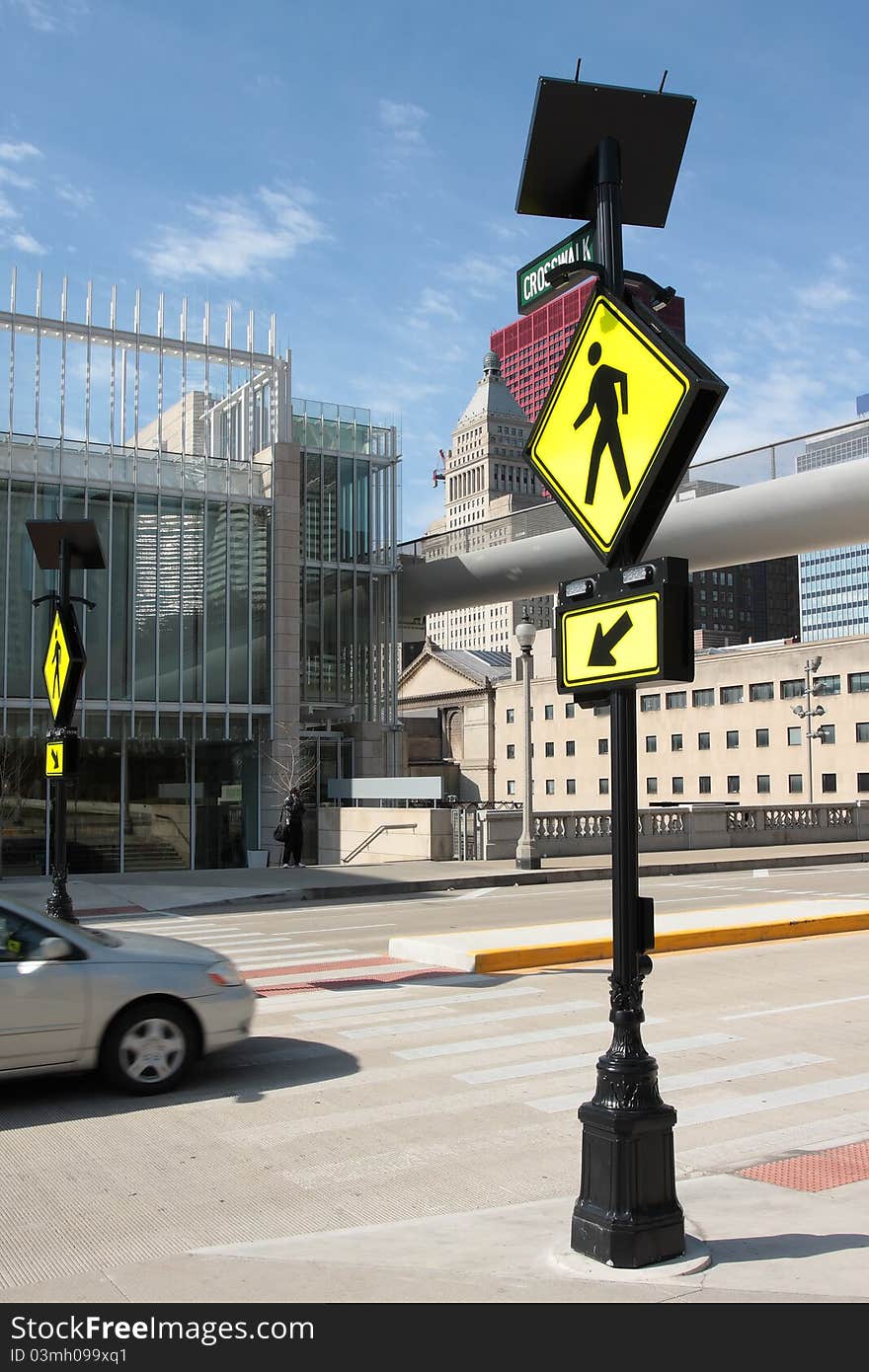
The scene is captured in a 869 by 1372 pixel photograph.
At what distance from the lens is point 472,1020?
1073 cm

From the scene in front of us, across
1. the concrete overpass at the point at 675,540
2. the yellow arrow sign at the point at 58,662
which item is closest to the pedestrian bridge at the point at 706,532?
the concrete overpass at the point at 675,540

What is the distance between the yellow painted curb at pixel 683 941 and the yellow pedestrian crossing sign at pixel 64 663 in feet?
20.4

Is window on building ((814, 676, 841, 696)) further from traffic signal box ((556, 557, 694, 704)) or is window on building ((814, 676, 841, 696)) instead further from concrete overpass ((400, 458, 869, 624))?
traffic signal box ((556, 557, 694, 704))

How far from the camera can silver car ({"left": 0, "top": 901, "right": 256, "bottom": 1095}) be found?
26.2 feet

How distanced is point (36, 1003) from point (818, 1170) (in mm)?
4840

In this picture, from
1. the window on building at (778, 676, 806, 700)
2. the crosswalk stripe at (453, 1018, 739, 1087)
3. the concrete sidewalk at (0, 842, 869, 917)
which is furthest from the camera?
the window on building at (778, 676, 806, 700)

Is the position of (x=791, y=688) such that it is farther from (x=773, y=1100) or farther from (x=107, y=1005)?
(x=107, y=1005)

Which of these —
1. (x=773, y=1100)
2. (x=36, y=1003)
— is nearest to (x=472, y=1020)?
(x=773, y=1100)

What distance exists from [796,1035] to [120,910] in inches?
557

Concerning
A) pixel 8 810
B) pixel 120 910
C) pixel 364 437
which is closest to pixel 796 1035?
pixel 120 910

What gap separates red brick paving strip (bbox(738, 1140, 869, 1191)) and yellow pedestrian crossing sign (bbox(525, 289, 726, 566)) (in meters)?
3.36

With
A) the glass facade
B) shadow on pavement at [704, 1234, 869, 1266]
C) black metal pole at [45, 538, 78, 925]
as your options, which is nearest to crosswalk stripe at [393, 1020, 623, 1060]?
shadow on pavement at [704, 1234, 869, 1266]

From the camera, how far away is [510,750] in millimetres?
104500
